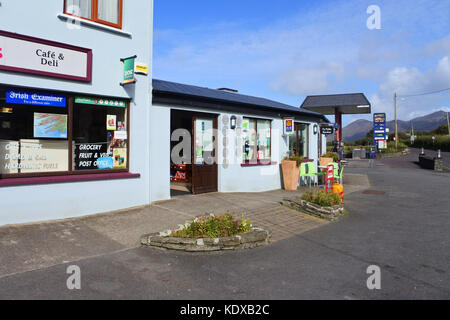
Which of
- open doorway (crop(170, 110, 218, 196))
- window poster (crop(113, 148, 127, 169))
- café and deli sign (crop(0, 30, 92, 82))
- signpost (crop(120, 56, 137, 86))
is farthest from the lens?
open doorway (crop(170, 110, 218, 196))

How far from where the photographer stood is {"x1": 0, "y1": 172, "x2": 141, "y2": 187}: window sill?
20.5 ft

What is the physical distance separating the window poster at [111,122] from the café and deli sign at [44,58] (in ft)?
→ 3.36

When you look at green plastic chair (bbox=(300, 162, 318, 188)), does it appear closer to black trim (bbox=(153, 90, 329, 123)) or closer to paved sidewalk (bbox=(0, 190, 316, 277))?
black trim (bbox=(153, 90, 329, 123))

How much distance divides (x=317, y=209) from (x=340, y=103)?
17.3 m

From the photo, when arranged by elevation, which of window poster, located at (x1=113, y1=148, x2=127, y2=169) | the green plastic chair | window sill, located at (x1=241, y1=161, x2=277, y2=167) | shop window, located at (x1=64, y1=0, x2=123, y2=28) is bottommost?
the green plastic chair

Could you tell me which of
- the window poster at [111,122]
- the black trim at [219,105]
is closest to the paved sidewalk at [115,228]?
the window poster at [111,122]

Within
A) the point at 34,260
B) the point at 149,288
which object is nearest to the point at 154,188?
the point at 34,260

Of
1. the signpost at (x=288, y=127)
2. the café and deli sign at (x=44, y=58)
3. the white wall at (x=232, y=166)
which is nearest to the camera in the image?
the café and deli sign at (x=44, y=58)

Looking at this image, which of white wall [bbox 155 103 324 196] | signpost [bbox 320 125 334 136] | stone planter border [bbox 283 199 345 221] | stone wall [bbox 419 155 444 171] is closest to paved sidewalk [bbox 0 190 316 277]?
stone planter border [bbox 283 199 345 221]

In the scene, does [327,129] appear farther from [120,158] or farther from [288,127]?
[120,158]

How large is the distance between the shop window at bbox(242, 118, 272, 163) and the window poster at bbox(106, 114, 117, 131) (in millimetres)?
4807

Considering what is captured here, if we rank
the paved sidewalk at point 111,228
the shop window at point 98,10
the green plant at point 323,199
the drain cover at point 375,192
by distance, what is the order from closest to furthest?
the paved sidewalk at point 111,228
the shop window at point 98,10
the green plant at point 323,199
the drain cover at point 375,192

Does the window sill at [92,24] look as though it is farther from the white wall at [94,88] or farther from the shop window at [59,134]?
the shop window at [59,134]

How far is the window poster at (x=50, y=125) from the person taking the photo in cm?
680
